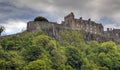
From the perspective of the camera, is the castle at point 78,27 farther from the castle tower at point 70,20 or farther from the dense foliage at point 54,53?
the dense foliage at point 54,53

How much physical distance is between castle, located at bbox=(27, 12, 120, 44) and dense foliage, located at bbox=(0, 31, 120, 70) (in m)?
2.73

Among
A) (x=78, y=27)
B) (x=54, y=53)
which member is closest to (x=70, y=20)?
(x=78, y=27)

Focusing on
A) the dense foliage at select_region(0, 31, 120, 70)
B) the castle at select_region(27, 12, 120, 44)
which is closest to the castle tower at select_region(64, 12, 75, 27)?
the castle at select_region(27, 12, 120, 44)

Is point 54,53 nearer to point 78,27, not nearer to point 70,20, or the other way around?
point 70,20

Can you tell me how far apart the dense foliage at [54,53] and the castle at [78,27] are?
2733 mm

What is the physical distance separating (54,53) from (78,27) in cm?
3130

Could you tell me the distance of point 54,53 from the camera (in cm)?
8119

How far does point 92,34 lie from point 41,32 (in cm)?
2232

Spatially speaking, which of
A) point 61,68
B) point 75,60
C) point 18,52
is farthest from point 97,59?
point 18,52

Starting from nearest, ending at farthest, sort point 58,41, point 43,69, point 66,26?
point 43,69
point 58,41
point 66,26

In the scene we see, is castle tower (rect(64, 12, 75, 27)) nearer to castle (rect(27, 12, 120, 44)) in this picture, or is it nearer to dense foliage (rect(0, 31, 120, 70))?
castle (rect(27, 12, 120, 44))

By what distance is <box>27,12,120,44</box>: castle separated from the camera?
97688 millimetres

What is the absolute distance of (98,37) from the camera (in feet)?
364

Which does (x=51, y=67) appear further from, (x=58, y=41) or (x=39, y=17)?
(x=39, y=17)
